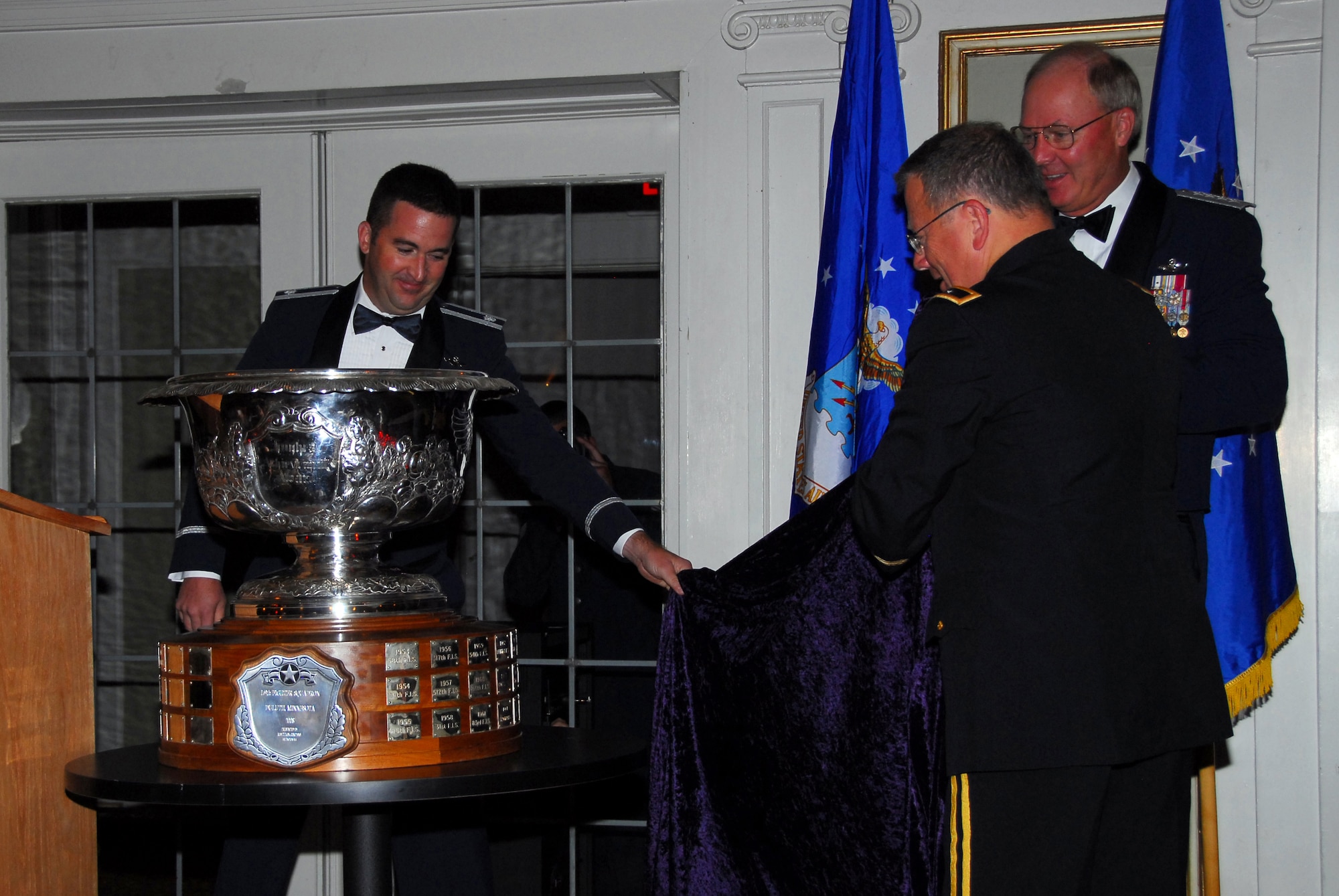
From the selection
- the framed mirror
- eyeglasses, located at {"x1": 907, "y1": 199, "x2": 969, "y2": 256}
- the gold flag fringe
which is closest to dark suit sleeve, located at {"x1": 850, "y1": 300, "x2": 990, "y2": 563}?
eyeglasses, located at {"x1": 907, "y1": 199, "x2": 969, "y2": 256}

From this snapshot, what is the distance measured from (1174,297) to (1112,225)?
0.17m

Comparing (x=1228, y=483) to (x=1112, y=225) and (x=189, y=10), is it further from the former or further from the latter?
(x=189, y=10)

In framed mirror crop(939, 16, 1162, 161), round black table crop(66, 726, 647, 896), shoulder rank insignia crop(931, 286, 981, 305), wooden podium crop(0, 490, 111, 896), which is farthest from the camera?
framed mirror crop(939, 16, 1162, 161)

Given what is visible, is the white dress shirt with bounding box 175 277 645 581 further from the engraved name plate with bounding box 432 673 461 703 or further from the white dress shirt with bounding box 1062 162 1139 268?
the white dress shirt with bounding box 1062 162 1139 268

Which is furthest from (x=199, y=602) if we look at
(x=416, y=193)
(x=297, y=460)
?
(x=416, y=193)

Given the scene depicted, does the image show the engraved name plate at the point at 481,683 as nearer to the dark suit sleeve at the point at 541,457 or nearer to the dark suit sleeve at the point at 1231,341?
the dark suit sleeve at the point at 541,457

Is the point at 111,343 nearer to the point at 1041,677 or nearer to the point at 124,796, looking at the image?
the point at 124,796

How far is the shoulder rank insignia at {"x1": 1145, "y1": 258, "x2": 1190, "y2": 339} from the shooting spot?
200cm

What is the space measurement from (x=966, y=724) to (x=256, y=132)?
2399 mm

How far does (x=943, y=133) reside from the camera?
1.67m

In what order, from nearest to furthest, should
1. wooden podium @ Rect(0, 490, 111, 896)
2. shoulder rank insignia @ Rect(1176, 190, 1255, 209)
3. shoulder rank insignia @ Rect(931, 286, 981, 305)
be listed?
shoulder rank insignia @ Rect(931, 286, 981, 305), wooden podium @ Rect(0, 490, 111, 896), shoulder rank insignia @ Rect(1176, 190, 1255, 209)

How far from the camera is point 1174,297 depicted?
200cm

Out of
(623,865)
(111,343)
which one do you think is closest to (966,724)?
(623,865)

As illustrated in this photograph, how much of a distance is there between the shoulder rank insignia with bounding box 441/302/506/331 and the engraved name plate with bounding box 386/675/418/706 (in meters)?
0.94
